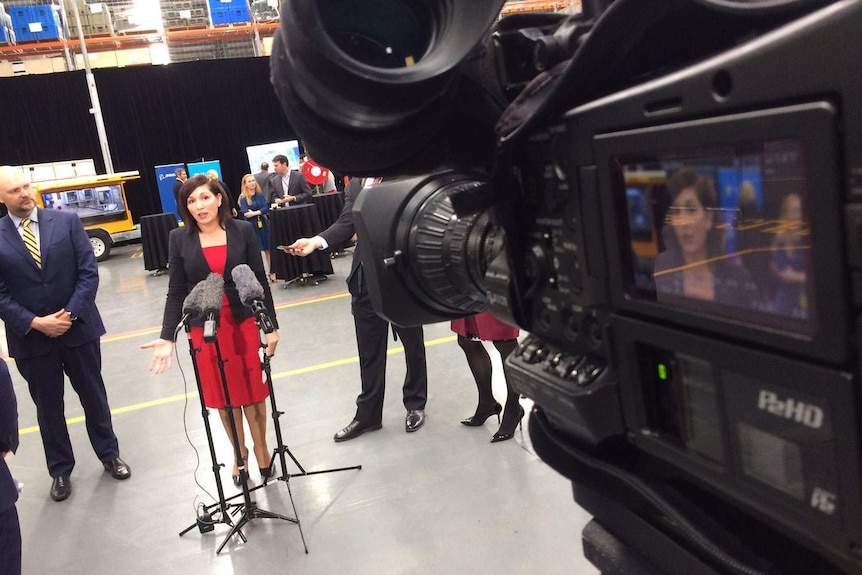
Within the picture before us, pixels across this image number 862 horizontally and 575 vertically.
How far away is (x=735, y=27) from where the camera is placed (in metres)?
0.56

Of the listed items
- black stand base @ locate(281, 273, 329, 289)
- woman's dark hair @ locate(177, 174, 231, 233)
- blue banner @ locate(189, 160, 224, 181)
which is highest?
blue banner @ locate(189, 160, 224, 181)

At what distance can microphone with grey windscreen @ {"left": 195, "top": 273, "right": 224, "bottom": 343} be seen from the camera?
2382 mm

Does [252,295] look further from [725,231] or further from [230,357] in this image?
[725,231]

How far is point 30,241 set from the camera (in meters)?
3.14

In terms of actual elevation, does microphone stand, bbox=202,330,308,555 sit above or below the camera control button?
below

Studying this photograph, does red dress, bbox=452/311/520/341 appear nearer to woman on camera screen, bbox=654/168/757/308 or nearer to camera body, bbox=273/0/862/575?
camera body, bbox=273/0/862/575

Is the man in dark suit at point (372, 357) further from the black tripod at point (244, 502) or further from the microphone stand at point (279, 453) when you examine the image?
the black tripod at point (244, 502)

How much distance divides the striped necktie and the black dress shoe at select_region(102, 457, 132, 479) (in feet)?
3.44

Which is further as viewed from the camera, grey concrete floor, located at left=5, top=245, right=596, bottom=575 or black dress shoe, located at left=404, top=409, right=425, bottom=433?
black dress shoe, located at left=404, top=409, right=425, bottom=433

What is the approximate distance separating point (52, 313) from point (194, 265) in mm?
922

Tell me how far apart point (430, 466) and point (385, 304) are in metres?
2.15

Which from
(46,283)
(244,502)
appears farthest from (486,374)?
(46,283)

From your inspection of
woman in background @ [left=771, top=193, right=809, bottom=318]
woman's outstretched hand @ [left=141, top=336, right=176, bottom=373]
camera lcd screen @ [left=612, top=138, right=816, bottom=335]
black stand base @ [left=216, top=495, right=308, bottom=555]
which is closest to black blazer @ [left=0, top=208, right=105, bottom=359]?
woman's outstretched hand @ [left=141, top=336, right=176, bottom=373]

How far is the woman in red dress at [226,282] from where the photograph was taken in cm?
284
